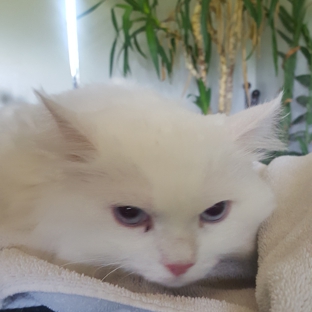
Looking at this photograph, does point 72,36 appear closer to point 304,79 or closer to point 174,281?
point 304,79

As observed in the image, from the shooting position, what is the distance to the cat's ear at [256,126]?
70cm

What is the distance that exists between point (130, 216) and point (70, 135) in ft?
0.60

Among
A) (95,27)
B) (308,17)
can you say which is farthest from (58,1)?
(308,17)

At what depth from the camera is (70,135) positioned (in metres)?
0.63

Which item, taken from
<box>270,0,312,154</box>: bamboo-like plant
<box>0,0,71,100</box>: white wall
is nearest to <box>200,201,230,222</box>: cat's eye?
<box>270,0,312,154</box>: bamboo-like plant

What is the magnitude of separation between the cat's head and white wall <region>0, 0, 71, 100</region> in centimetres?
146

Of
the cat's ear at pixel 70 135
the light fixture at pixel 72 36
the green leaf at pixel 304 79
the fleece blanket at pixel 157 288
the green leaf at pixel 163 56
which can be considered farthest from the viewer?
the light fixture at pixel 72 36

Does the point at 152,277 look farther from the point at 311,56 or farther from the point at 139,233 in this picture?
the point at 311,56

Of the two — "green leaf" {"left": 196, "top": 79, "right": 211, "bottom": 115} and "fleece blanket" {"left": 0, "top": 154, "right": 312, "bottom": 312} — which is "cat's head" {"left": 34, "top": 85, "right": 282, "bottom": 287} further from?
"green leaf" {"left": 196, "top": 79, "right": 211, "bottom": 115}

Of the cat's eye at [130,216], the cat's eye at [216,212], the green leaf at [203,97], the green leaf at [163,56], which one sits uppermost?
the cat's eye at [130,216]

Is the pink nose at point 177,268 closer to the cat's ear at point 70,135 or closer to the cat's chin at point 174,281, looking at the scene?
the cat's chin at point 174,281

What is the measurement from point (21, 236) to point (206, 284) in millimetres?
382

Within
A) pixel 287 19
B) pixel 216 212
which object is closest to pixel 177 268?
pixel 216 212

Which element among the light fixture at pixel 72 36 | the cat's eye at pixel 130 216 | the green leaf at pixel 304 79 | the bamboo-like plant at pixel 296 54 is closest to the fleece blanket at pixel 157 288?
the cat's eye at pixel 130 216
